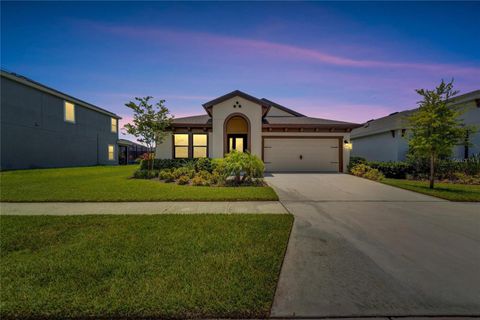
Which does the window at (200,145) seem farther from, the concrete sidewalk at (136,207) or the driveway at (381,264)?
the driveway at (381,264)

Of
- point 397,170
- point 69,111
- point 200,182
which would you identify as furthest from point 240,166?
point 69,111

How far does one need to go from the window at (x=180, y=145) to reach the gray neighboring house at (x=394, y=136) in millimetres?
13301

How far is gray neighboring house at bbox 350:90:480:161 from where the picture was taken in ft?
43.1

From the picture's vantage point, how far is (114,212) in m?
5.40

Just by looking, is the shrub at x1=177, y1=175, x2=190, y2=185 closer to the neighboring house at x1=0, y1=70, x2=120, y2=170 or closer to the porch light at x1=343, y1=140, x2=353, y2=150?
the porch light at x1=343, y1=140, x2=353, y2=150

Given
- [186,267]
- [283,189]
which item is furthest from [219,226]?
[283,189]

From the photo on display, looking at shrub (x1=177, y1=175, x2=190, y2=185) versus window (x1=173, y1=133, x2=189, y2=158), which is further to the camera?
window (x1=173, y1=133, x2=189, y2=158)

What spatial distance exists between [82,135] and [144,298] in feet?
90.3

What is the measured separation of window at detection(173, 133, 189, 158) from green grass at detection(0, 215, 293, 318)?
10337 millimetres

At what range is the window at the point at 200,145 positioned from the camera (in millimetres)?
14781

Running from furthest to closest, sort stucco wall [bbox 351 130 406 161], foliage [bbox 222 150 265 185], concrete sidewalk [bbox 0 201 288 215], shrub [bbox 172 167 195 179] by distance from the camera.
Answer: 1. stucco wall [bbox 351 130 406 161]
2. shrub [bbox 172 167 195 179]
3. foliage [bbox 222 150 265 185]
4. concrete sidewalk [bbox 0 201 288 215]

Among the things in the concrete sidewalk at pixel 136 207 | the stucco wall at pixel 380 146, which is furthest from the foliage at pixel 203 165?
the stucco wall at pixel 380 146

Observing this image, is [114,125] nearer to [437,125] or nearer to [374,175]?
[374,175]

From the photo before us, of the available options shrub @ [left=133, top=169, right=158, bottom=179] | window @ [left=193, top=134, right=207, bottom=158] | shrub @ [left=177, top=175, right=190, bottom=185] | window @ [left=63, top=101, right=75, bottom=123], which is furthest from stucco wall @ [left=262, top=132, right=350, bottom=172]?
window @ [left=63, top=101, right=75, bottom=123]
